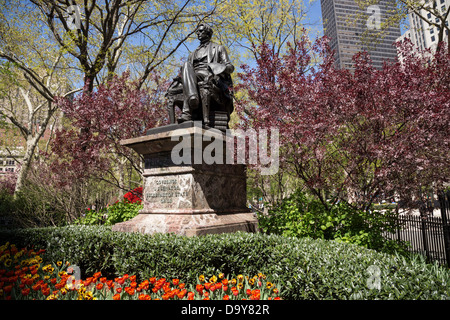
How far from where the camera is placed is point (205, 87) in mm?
5570

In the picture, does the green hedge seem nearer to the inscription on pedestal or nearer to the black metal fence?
the inscription on pedestal

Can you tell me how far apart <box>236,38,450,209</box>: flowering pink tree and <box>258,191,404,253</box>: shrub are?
441 mm

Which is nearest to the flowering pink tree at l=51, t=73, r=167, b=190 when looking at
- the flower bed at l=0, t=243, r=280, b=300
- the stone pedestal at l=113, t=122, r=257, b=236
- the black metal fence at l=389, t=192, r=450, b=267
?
the stone pedestal at l=113, t=122, r=257, b=236

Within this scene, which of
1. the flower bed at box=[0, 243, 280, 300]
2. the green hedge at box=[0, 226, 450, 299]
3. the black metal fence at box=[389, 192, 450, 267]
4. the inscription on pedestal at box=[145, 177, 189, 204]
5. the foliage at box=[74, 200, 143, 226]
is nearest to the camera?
the green hedge at box=[0, 226, 450, 299]

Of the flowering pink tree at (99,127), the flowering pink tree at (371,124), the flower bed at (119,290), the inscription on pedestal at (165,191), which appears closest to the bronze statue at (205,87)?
the flowering pink tree at (371,124)

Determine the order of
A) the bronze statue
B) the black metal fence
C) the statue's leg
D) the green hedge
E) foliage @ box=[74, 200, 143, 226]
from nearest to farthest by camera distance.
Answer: the green hedge → the statue's leg → the bronze statue → the black metal fence → foliage @ box=[74, 200, 143, 226]

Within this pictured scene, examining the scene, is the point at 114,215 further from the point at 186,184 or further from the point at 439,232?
the point at 439,232

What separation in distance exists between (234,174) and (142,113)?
5.25 metres

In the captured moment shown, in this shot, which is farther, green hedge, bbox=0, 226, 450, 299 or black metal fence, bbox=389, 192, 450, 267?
black metal fence, bbox=389, 192, 450, 267

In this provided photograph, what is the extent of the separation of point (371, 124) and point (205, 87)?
3.30m

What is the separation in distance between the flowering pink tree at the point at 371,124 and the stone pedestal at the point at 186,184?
1.42 metres

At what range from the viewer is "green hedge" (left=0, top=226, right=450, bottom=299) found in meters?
2.43

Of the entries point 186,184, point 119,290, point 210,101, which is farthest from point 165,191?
point 119,290
